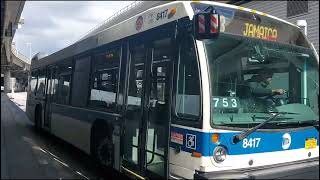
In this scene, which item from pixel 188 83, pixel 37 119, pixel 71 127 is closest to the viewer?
pixel 188 83

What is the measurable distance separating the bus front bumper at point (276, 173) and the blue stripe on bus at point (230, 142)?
216 mm

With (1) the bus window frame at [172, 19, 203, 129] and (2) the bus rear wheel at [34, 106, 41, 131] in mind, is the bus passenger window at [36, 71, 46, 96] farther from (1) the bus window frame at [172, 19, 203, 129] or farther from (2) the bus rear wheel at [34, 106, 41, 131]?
(1) the bus window frame at [172, 19, 203, 129]

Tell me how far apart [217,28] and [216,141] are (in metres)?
1.27

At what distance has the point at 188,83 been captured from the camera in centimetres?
507

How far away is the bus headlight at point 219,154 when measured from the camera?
15.7ft

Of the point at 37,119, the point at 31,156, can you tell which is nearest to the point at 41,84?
the point at 37,119

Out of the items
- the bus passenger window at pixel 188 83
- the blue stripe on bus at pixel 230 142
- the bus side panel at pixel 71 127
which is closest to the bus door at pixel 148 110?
the bus passenger window at pixel 188 83

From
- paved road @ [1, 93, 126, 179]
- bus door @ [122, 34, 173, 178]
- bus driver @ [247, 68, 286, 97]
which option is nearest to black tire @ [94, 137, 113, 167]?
paved road @ [1, 93, 126, 179]

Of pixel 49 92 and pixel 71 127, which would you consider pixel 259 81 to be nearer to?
pixel 71 127

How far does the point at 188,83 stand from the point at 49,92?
8110mm

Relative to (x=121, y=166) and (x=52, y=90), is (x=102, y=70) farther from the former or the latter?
Answer: (x=52, y=90)

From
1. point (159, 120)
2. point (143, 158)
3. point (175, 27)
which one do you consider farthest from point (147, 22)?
point (143, 158)

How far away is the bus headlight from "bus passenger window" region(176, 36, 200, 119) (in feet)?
1.49

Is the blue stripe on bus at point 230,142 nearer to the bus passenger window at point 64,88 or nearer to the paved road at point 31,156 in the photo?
Result: the paved road at point 31,156
